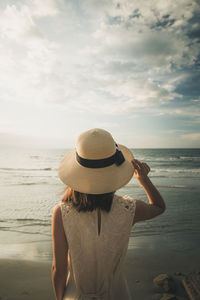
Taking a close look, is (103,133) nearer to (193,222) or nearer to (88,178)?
(88,178)

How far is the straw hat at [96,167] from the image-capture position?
1319 mm

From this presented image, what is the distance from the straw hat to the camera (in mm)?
1319

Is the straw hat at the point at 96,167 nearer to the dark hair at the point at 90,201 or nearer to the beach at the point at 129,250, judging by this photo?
the dark hair at the point at 90,201

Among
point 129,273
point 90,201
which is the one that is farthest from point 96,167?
point 129,273

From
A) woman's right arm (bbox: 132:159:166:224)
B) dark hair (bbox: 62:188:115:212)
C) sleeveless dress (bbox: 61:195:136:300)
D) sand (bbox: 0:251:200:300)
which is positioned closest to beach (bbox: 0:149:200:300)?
sand (bbox: 0:251:200:300)

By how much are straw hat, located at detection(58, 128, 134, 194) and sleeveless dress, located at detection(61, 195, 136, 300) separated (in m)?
0.17

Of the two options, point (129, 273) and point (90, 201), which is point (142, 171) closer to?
point (90, 201)

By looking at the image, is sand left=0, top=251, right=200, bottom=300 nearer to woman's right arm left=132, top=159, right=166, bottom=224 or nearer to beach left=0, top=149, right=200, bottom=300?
beach left=0, top=149, right=200, bottom=300

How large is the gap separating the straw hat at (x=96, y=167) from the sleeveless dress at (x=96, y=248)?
0.56ft

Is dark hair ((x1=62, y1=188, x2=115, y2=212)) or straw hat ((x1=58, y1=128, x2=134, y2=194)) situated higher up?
straw hat ((x1=58, y1=128, x2=134, y2=194))

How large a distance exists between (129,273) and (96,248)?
2.83 meters

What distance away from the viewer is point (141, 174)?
1465mm

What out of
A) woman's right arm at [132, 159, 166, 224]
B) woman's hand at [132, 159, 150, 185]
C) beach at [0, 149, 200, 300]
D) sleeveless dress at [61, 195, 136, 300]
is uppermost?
woman's hand at [132, 159, 150, 185]

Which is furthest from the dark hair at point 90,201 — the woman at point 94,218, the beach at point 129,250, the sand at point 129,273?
the sand at point 129,273
